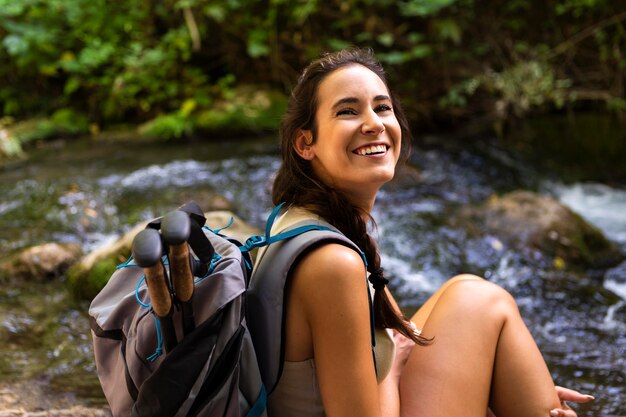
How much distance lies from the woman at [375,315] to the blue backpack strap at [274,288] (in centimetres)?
3

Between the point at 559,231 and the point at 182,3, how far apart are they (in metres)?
6.81

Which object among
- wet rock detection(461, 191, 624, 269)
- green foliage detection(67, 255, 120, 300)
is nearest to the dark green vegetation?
wet rock detection(461, 191, 624, 269)

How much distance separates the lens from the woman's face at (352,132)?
1.84m

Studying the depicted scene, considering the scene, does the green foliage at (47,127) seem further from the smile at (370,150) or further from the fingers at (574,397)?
the fingers at (574,397)

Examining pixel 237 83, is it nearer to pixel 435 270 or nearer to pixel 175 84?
pixel 175 84

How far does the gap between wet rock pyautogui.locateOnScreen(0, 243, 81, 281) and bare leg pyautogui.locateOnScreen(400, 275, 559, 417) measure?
3700 mm

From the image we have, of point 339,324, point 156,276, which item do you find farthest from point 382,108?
point 156,276

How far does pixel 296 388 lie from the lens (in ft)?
5.47

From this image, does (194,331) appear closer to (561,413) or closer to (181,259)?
(181,259)

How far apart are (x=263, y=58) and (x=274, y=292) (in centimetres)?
882

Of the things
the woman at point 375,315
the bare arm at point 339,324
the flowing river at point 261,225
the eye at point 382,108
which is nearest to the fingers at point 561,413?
the woman at point 375,315

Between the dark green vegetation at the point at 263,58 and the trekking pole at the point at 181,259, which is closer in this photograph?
the trekking pole at the point at 181,259

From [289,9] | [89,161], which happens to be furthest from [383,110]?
[289,9]

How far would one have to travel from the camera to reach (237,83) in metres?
10.2
